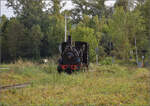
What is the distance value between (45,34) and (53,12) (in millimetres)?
10008

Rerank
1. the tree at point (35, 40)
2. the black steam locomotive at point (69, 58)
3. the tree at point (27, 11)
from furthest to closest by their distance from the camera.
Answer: the tree at point (27, 11), the tree at point (35, 40), the black steam locomotive at point (69, 58)

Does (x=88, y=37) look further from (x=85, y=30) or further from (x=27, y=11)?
(x=27, y=11)

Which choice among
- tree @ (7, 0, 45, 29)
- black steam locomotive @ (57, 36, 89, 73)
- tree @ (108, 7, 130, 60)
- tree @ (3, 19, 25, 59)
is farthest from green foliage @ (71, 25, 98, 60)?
tree @ (7, 0, 45, 29)

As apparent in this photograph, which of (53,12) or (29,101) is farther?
(53,12)

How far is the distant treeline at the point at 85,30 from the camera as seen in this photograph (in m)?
31.0

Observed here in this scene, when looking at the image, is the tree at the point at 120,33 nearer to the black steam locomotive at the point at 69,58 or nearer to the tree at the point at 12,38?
the tree at the point at 12,38

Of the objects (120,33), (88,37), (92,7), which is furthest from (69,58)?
(120,33)

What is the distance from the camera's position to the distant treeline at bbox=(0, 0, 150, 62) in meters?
31.0

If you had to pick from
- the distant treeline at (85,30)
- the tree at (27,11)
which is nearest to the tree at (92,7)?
the distant treeline at (85,30)

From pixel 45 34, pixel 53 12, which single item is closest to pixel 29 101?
pixel 45 34

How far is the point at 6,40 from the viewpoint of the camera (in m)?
32.7

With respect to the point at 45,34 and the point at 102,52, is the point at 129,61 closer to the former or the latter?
the point at 102,52

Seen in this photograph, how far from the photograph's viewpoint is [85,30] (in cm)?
2894

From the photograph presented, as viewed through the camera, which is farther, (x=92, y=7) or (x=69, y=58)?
(x=92, y=7)
